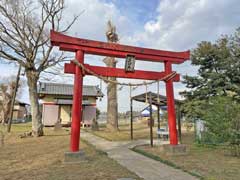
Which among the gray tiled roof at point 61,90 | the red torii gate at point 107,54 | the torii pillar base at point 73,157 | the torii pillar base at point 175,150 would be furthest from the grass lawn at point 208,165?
the gray tiled roof at point 61,90

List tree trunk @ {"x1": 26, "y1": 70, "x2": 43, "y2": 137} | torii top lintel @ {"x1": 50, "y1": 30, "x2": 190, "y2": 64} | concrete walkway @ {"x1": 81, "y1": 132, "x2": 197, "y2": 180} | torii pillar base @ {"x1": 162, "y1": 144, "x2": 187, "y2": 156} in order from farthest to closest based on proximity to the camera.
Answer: tree trunk @ {"x1": 26, "y1": 70, "x2": 43, "y2": 137}
torii pillar base @ {"x1": 162, "y1": 144, "x2": 187, "y2": 156}
torii top lintel @ {"x1": 50, "y1": 30, "x2": 190, "y2": 64}
concrete walkway @ {"x1": 81, "y1": 132, "x2": 197, "y2": 180}

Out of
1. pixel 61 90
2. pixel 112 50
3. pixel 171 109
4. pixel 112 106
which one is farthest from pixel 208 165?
pixel 61 90

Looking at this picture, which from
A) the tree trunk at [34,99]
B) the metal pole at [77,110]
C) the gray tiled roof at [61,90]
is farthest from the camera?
the gray tiled roof at [61,90]

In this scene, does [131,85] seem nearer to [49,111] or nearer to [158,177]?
[158,177]

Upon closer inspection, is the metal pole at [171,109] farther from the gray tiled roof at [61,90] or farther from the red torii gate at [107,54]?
the gray tiled roof at [61,90]

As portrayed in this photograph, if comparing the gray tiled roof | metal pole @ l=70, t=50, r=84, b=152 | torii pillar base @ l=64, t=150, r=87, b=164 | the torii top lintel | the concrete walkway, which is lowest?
the concrete walkway

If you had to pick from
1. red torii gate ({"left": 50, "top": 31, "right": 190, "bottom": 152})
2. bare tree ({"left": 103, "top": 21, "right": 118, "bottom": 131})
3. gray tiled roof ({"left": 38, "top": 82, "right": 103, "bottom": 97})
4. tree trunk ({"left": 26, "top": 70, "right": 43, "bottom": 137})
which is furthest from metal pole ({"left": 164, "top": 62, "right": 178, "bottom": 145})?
gray tiled roof ({"left": 38, "top": 82, "right": 103, "bottom": 97})

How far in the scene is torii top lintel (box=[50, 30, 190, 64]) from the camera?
679 centimetres

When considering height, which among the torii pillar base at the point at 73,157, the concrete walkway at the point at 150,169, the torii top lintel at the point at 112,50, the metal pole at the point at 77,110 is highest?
the torii top lintel at the point at 112,50

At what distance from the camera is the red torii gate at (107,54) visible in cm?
668

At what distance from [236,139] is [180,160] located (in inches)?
82.9

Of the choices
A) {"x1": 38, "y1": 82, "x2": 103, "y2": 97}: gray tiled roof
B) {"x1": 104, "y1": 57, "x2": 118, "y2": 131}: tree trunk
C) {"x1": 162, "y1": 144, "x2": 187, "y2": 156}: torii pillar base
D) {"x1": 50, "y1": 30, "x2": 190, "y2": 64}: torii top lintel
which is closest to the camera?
{"x1": 50, "y1": 30, "x2": 190, "y2": 64}: torii top lintel

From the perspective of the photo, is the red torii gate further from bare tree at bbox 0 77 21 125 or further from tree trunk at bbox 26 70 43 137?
bare tree at bbox 0 77 21 125

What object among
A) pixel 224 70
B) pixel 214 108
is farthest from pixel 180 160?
pixel 224 70
